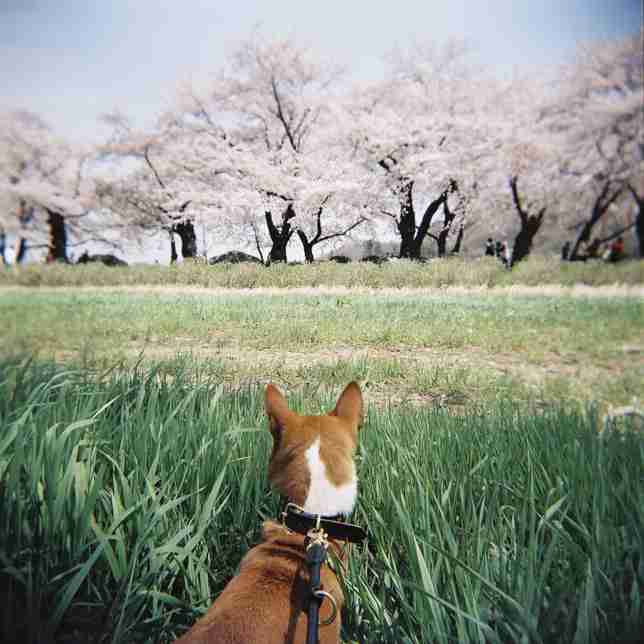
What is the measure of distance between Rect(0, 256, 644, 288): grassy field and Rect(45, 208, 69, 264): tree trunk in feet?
0.19

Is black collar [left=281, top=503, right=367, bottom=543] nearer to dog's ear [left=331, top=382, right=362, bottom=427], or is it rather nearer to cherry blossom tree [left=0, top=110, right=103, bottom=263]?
dog's ear [left=331, top=382, right=362, bottom=427]

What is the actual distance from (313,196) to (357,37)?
736 millimetres

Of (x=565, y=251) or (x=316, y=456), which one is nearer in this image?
(x=316, y=456)

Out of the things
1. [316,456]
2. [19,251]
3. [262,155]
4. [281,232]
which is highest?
[262,155]

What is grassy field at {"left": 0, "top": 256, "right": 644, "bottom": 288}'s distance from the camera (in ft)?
7.05

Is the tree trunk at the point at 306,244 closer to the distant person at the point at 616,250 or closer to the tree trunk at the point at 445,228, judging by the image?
the tree trunk at the point at 445,228

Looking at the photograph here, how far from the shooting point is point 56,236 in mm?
2143

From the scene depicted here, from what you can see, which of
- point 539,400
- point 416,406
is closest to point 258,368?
point 416,406

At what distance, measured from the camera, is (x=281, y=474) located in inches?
53.8

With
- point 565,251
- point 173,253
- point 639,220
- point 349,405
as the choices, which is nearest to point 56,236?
point 173,253

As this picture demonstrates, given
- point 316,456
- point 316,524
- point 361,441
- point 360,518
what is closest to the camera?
point 316,524

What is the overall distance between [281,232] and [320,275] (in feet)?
0.91

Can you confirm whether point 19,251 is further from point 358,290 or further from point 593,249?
point 593,249

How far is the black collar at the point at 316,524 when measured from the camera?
1235 mm
